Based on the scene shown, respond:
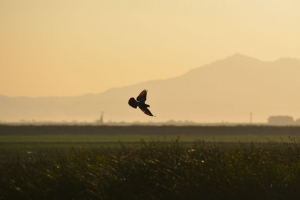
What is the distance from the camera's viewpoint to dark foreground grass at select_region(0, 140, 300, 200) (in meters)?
27.6

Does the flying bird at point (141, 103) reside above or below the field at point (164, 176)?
above

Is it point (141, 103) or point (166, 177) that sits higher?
point (141, 103)

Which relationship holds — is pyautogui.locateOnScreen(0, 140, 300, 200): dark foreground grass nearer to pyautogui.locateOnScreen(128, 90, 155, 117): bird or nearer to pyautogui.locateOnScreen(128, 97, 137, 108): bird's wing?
pyautogui.locateOnScreen(128, 90, 155, 117): bird

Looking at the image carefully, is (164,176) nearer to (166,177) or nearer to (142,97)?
(166,177)

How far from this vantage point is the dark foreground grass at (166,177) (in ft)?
90.4

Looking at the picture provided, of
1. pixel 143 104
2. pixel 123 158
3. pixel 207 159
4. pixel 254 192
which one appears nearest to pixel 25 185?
pixel 123 158

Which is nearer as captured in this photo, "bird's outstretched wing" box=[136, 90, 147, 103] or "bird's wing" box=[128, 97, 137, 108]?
"bird's wing" box=[128, 97, 137, 108]

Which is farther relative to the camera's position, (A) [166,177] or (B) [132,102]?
(A) [166,177]

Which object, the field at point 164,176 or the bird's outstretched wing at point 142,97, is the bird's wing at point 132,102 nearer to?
the bird's outstretched wing at point 142,97

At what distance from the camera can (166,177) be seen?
28625 mm

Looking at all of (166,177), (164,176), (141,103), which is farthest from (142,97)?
(164,176)

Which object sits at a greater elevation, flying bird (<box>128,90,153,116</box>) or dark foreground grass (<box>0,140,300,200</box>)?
flying bird (<box>128,90,153,116</box>)

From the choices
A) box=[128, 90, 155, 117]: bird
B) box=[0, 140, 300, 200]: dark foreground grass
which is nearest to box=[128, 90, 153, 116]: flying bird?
box=[128, 90, 155, 117]: bird

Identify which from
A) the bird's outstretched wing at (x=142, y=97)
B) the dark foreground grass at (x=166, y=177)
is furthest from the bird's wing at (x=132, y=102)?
the dark foreground grass at (x=166, y=177)
